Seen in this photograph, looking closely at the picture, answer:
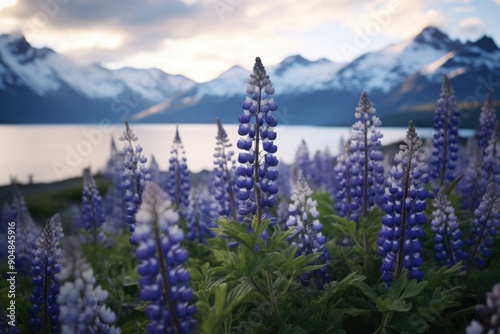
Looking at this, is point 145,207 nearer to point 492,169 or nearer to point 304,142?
point 492,169

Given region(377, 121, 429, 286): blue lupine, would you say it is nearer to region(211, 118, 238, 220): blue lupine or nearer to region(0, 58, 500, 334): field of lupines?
region(0, 58, 500, 334): field of lupines

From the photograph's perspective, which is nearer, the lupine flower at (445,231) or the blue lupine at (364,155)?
the lupine flower at (445,231)

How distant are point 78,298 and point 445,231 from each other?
4.59 metres

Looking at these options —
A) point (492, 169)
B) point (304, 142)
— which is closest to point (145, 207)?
point (492, 169)

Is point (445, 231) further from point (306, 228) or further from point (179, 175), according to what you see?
point (179, 175)

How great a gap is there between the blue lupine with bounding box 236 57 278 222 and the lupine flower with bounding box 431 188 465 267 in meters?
2.30

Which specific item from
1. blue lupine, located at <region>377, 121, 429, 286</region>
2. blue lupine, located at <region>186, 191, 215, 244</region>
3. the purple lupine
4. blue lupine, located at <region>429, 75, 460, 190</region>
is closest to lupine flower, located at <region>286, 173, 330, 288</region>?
blue lupine, located at <region>377, 121, 429, 286</region>

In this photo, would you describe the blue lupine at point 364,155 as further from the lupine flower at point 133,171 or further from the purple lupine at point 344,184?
the lupine flower at point 133,171

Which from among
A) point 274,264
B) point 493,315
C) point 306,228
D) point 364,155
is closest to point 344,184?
point 364,155

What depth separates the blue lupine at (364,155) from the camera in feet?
18.5

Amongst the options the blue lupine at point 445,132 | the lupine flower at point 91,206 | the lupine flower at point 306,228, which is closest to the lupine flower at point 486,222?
the lupine flower at point 306,228

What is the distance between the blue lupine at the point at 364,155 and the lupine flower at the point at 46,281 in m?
4.01

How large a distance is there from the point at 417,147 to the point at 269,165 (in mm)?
1614

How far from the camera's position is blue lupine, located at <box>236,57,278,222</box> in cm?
446
